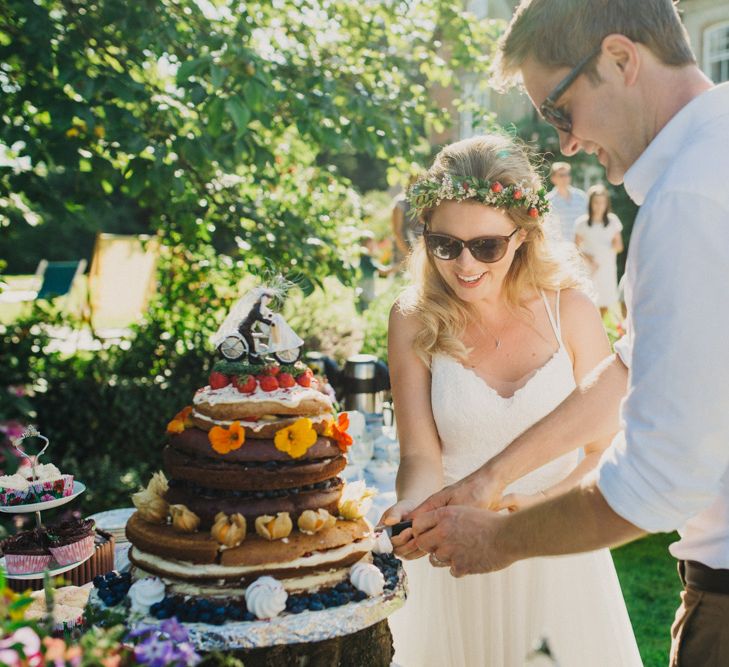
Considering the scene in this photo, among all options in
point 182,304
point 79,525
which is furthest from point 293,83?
point 79,525

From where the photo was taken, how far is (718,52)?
1638 cm

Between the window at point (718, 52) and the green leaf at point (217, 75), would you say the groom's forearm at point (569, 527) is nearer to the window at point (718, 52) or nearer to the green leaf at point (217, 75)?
the green leaf at point (217, 75)

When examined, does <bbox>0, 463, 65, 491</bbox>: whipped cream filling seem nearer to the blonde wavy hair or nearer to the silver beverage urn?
the blonde wavy hair

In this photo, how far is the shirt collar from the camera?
4.75ft

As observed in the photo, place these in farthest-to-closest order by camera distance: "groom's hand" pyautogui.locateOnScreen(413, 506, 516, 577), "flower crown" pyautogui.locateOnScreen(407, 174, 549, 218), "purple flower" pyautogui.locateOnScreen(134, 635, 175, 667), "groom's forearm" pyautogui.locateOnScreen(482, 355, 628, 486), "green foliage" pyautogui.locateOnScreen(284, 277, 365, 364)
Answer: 1. "green foliage" pyautogui.locateOnScreen(284, 277, 365, 364)
2. "flower crown" pyautogui.locateOnScreen(407, 174, 549, 218)
3. "groom's forearm" pyautogui.locateOnScreen(482, 355, 628, 486)
4. "groom's hand" pyautogui.locateOnScreen(413, 506, 516, 577)
5. "purple flower" pyautogui.locateOnScreen(134, 635, 175, 667)

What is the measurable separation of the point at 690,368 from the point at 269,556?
992mm

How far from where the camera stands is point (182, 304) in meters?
7.14

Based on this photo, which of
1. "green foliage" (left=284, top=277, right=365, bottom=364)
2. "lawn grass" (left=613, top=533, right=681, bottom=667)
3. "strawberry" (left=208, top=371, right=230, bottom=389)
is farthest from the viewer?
"green foliage" (left=284, top=277, right=365, bottom=364)

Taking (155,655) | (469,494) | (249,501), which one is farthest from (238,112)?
(155,655)

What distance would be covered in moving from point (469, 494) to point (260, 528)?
2.48ft

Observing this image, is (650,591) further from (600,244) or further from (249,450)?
(600,244)

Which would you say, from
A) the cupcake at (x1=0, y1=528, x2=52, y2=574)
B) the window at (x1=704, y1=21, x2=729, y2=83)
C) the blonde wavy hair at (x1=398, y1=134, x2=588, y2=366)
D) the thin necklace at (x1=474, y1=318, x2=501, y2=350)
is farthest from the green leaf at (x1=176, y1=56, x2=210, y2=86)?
the window at (x1=704, y1=21, x2=729, y2=83)

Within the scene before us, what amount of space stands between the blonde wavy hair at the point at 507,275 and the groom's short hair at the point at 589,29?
105 cm

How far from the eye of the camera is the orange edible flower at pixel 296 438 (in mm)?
1859
